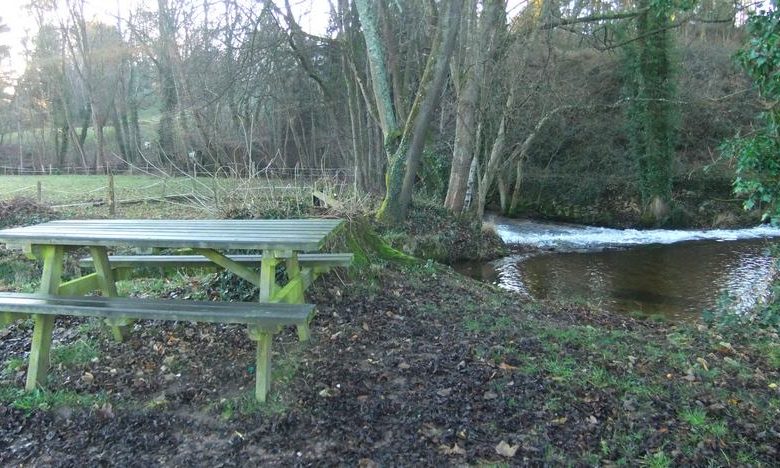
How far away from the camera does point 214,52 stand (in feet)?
39.3

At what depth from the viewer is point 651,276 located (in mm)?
13023

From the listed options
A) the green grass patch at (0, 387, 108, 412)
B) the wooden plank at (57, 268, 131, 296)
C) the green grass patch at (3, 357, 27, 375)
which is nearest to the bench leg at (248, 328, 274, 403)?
the green grass patch at (0, 387, 108, 412)

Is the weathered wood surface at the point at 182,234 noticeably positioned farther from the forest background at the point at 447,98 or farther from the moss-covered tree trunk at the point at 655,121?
the moss-covered tree trunk at the point at 655,121

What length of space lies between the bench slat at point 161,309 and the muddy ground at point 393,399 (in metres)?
0.56

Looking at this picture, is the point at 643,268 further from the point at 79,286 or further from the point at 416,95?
the point at 79,286

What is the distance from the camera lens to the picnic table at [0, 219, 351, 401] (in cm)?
353

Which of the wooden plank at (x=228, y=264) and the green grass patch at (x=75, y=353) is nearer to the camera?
the wooden plank at (x=228, y=264)

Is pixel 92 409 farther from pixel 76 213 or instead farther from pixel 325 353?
pixel 76 213

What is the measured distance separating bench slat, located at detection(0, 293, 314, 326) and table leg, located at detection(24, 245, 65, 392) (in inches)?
5.2

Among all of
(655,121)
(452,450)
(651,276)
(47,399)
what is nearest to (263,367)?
(452,450)

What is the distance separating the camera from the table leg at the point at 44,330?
3.95 meters

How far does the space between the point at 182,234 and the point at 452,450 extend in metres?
2.20

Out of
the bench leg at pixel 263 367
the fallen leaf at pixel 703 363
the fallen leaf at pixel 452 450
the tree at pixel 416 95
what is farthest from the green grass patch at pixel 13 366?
the tree at pixel 416 95

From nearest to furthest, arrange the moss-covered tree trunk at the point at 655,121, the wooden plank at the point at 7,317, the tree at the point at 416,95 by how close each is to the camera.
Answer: the wooden plank at the point at 7,317 → the tree at the point at 416,95 → the moss-covered tree trunk at the point at 655,121
